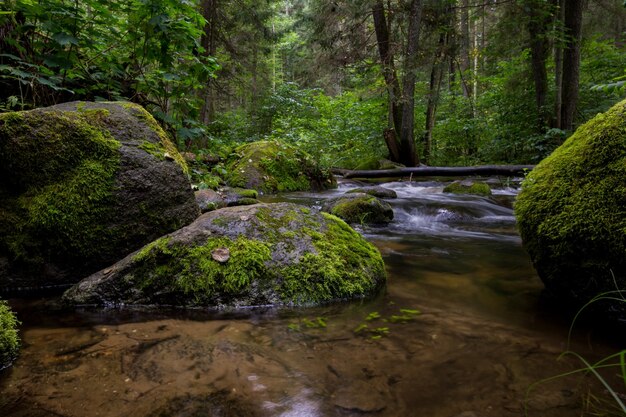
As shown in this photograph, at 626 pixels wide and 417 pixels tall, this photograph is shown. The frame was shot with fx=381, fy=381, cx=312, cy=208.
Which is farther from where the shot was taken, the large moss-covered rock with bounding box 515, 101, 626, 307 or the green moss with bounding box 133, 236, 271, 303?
the green moss with bounding box 133, 236, 271, 303

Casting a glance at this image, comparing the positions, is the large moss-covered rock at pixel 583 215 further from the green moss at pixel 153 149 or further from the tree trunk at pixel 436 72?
the tree trunk at pixel 436 72

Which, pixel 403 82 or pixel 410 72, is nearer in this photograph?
pixel 410 72

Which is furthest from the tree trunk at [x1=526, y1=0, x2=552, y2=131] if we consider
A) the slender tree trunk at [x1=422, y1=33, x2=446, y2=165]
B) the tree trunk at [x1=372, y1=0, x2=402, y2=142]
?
the tree trunk at [x1=372, y1=0, x2=402, y2=142]

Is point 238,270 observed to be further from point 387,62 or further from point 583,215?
point 387,62

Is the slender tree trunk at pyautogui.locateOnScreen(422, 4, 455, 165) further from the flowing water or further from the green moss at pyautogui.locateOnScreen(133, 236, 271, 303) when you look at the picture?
the green moss at pyautogui.locateOnScreen(133, 236, 271, 303)

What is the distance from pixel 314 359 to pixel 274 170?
8.55 metres

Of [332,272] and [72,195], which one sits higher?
[72,195]

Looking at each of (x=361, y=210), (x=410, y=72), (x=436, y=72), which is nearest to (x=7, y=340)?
(x=361, y=210)

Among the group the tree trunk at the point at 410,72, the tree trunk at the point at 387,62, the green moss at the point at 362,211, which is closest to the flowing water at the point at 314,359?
the green moss at the point at 362,211

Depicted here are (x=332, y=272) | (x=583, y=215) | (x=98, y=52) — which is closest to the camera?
(x=583, y=215)

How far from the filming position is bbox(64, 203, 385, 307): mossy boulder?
9.30 ft

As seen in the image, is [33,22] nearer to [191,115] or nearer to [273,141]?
[191,115]

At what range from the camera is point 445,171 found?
461 inches

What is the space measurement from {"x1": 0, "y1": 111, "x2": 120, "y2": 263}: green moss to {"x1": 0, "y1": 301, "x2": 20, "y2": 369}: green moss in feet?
3.98
